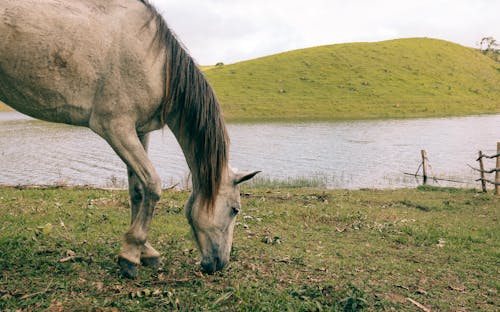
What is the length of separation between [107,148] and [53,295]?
26992 millimetres

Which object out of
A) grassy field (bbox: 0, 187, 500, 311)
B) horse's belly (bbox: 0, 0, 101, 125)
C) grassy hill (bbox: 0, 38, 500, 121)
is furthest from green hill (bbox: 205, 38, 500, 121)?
horse's belly (bbox: 0, 0, 101, 125)

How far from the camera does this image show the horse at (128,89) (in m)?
4.82

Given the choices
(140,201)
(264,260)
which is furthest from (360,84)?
(140,201)

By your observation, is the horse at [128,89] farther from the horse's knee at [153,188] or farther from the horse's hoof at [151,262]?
the horse's hoof at [151,262]

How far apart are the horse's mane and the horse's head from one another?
0.11 m

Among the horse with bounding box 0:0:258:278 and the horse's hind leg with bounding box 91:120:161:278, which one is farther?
the horse's hind leg with bounding box 91:120:161:278

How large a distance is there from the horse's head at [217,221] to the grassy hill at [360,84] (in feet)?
155

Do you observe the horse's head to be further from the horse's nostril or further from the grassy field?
the grassy field

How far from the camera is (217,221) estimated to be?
5.41m

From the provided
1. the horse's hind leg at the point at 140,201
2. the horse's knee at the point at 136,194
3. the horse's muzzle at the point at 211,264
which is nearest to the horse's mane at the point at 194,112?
the horse's muzzle at the point at 211,264

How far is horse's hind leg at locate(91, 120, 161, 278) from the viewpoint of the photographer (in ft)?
16.2

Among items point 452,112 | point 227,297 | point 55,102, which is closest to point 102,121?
point 55,102

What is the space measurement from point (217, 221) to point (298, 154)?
23.2 m

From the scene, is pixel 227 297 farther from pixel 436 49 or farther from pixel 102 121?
pixel 436 49
